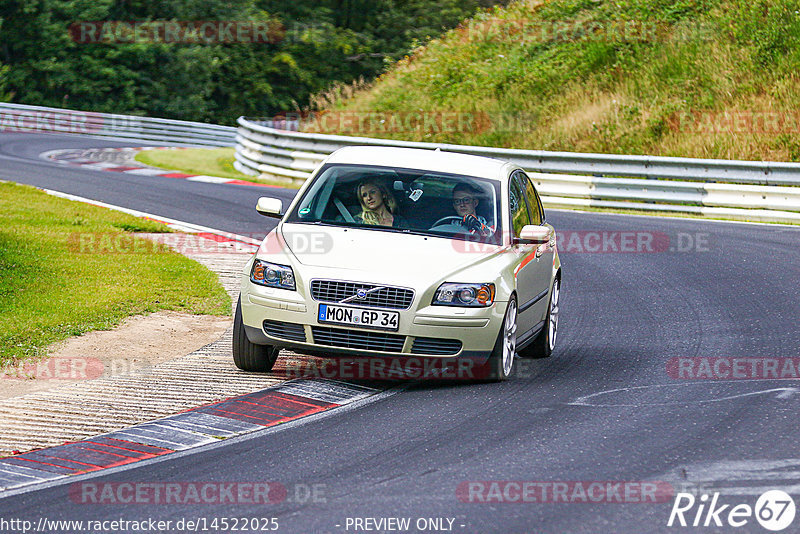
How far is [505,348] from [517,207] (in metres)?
1.61

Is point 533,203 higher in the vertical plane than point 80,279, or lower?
higher

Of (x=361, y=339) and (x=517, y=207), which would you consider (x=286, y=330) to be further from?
(x=517, y=207)

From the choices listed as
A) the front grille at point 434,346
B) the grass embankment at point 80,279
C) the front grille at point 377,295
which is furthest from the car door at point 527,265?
the grass embankment at point 80,279

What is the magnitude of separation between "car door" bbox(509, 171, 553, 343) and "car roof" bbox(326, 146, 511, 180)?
296 millimetres

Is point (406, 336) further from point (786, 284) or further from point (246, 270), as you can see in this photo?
point (786, 284)

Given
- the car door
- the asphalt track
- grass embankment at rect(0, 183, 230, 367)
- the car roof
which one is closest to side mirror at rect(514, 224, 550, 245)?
the car door

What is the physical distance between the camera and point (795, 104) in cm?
2719

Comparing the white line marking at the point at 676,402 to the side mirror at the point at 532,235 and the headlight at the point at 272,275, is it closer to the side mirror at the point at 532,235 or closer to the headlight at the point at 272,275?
the side mirror at the point at 532,235

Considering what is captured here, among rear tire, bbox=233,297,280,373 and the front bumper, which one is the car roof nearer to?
the front bumper

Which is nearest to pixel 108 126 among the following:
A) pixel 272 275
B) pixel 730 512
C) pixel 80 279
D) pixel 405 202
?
pixel 80 279

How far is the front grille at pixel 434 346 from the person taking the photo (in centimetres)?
859

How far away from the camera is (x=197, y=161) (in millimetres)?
31297

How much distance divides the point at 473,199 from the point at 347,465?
11.6ft

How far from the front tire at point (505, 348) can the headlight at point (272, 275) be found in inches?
63.8
